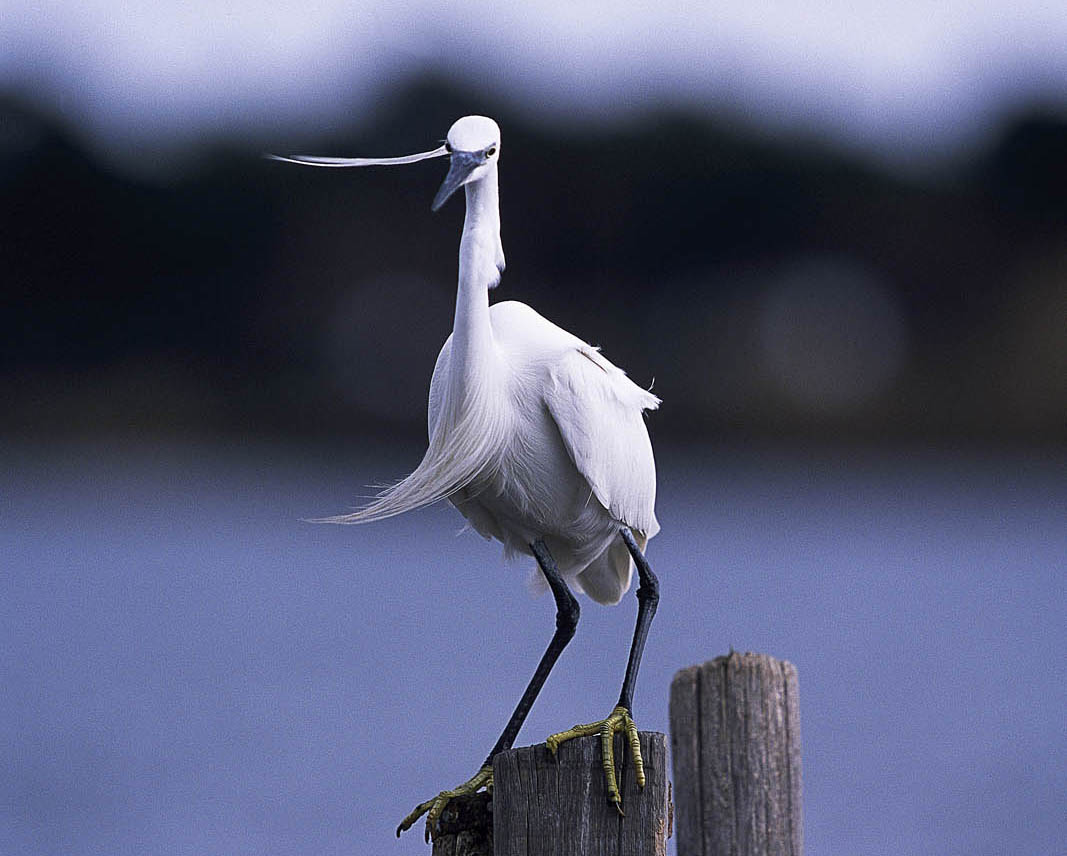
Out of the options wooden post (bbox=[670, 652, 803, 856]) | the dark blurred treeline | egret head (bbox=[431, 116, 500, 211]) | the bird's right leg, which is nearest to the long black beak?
egret head (bbox=[431, 116, 500, 211])

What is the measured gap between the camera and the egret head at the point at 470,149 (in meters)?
2.57

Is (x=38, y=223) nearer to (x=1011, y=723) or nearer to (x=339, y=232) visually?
(x=339, y=232)

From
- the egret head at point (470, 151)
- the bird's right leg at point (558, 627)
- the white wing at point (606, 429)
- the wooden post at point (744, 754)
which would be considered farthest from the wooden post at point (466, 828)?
the egret head at point (470, 151)

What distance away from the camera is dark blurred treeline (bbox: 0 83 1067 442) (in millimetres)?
18719

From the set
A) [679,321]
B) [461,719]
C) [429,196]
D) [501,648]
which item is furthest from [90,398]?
[461,719]

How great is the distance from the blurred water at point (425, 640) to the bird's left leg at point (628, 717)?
1.29 meters

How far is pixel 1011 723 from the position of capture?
33.7ft

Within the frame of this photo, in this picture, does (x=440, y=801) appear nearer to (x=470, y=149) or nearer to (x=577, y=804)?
(x=577, y=804)

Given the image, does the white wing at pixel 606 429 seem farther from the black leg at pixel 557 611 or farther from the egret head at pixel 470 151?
the egret head at pixel 470 151

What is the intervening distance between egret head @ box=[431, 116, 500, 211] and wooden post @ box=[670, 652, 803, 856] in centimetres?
116

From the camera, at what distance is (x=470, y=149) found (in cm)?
259

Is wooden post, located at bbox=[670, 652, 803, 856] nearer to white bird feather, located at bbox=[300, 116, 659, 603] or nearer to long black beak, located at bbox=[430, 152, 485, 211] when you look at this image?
white bird feather, located at bbox=[300, 116, 659, 603]

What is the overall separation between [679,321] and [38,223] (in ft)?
28.4

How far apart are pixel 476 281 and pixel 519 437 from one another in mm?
341
